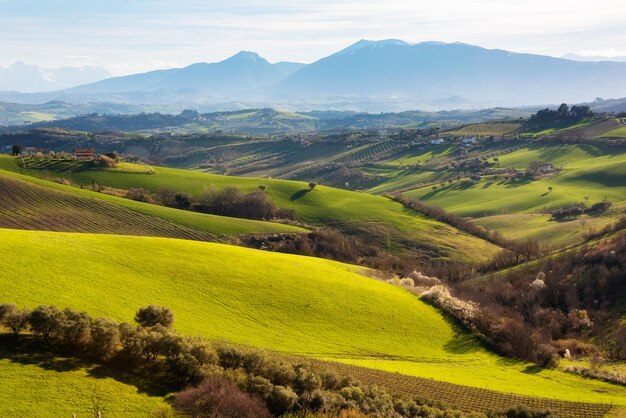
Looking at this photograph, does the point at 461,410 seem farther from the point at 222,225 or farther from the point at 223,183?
the point at 223,183

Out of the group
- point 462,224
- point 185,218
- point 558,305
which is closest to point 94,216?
point 185,218

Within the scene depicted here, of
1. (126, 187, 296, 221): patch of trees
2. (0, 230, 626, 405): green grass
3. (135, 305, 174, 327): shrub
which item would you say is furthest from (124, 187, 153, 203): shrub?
(135, 305, 174, 327): shrub

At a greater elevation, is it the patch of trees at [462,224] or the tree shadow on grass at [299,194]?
the tree shadow on grass at [299,194]

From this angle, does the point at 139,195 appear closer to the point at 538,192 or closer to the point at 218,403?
the point at 218,403

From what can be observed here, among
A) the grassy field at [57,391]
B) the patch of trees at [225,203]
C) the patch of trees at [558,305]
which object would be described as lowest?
the patch of trees at [558,305]

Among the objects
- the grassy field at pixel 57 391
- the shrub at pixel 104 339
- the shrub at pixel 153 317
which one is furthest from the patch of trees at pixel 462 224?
the grassy field at pixel 57 391

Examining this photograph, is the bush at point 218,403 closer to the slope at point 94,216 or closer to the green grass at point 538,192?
the slope at point 94,216

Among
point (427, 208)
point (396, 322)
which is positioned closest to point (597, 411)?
point (396, 322)
